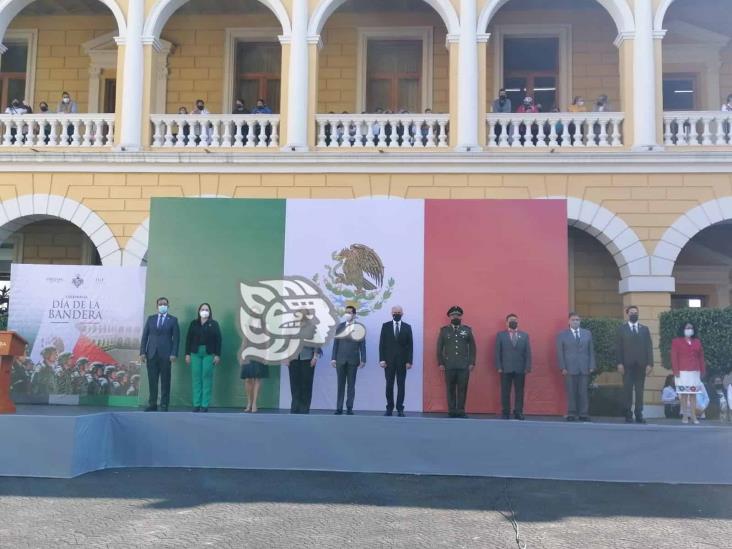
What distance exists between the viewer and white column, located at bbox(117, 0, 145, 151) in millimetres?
14375

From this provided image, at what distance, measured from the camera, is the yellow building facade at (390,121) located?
45.0 ft

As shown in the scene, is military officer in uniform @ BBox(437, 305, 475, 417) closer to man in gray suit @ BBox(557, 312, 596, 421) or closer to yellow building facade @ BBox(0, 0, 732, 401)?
man in gray suit @ BBox(557, 312, 596, 421)

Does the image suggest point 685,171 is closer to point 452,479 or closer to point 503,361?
point 503,361

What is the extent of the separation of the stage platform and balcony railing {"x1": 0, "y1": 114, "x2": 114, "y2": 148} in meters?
7.94

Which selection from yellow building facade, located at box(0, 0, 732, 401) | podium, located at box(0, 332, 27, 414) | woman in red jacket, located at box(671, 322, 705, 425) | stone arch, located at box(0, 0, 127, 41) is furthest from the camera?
stone arch, located at box(0, 0, 127, 41)

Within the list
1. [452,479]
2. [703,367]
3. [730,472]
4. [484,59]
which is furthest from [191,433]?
[484,59]

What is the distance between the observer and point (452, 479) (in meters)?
8.07

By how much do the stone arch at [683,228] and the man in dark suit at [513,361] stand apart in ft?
13.0

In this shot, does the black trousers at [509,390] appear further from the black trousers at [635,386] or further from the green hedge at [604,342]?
the green hedge at [604,342]

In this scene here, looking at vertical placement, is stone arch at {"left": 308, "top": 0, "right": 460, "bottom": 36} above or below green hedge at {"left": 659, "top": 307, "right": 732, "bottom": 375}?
above

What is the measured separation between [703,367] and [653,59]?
6088 mm

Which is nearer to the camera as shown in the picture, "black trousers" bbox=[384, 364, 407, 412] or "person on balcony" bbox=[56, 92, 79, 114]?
"black trousers" bbox=[384, 364, 407, 412]

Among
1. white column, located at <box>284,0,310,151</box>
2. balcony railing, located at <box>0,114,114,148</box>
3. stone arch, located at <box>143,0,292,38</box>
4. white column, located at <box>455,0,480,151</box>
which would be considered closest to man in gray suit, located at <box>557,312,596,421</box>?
white column, located at <box>455,0,480,151</box>

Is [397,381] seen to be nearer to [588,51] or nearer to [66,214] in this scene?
[66,214]
